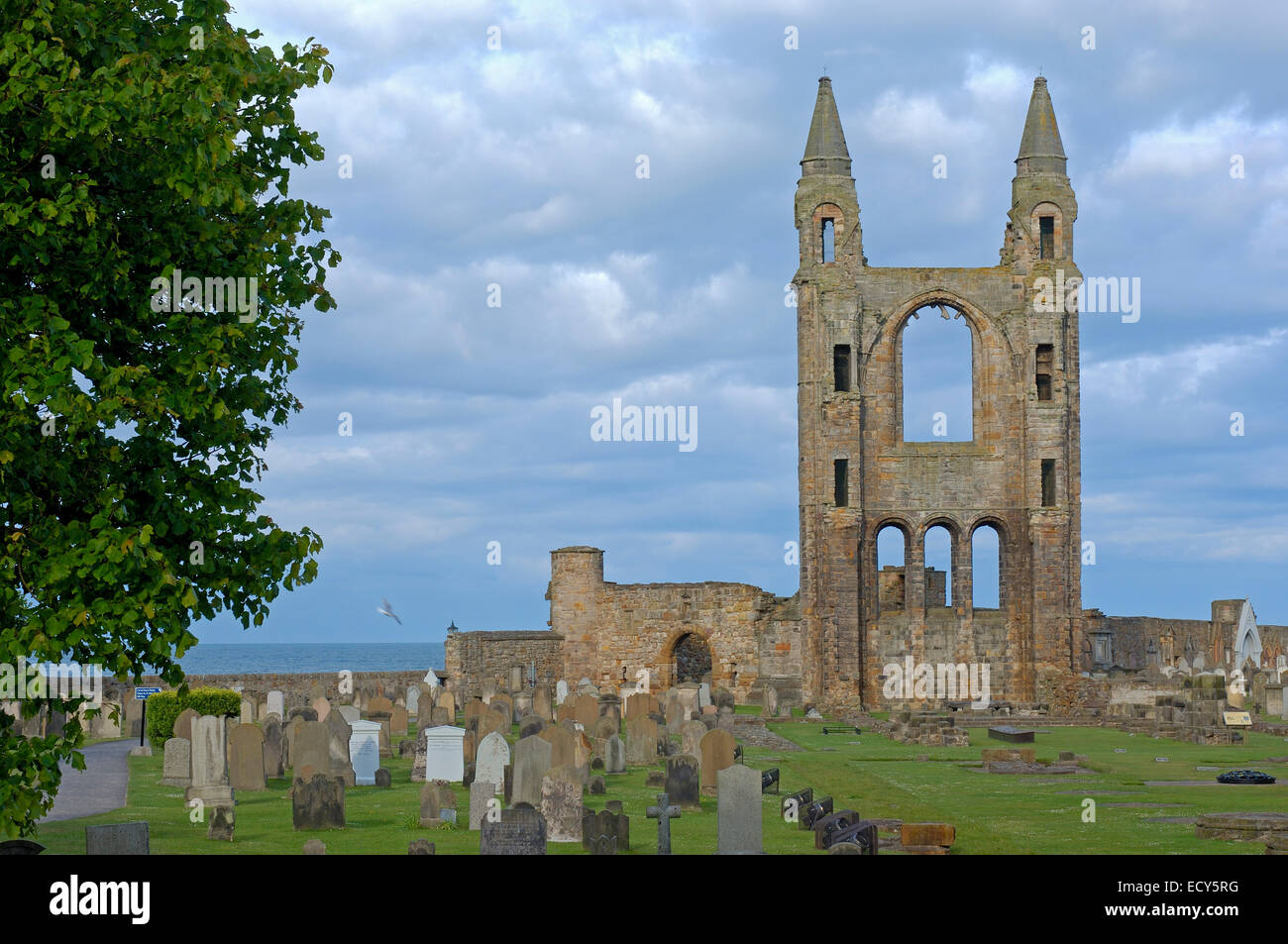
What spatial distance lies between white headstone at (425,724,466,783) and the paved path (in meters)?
4.46

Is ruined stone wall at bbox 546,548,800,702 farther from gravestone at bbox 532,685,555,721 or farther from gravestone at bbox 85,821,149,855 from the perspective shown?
gravestone at bbox 85,821,149,855

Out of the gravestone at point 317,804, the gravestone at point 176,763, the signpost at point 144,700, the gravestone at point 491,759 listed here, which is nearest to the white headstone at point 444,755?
the gravestone at point 491,759

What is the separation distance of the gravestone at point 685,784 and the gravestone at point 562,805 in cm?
282

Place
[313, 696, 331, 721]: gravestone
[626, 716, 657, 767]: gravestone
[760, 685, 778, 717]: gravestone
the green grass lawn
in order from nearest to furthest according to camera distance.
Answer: the green grass lawn < [626, 716, 657, 767]: gravestone < [313, 696, 331, 721]: gravestone < [760, 685, 778, 717]: gravestone

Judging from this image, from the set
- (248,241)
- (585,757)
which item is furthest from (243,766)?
(248,241)

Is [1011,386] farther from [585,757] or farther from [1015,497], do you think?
[585,757]

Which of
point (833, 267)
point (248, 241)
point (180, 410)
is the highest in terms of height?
point (833, 267)

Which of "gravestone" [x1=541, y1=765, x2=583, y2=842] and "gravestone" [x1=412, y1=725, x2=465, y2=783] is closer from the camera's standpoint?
"gravestone" [x1=541, y1=765, x2=583, y2=842]

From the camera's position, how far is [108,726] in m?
33.7

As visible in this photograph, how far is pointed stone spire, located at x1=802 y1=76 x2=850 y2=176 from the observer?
4500cm

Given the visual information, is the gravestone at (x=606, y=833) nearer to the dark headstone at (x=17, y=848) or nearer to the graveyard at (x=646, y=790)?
the graveyard at (x=646, y=790)

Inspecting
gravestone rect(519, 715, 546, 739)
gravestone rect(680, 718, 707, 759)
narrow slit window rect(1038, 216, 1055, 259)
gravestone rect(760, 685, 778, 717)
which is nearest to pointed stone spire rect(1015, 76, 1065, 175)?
narrow slit window rect(1038, 216, 1055, 259)

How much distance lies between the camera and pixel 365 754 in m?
23.3
